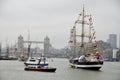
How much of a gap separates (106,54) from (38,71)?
463 ft

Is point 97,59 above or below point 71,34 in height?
below

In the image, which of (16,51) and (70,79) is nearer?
(70,79)

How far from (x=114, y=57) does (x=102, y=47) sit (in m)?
14.6

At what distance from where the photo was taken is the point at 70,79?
37.9m

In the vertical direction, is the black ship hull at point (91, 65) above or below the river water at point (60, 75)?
above

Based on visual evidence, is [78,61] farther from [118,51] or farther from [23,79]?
[118,51]

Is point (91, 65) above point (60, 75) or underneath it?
above

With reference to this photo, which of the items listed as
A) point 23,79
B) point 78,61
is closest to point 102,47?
point 78,61

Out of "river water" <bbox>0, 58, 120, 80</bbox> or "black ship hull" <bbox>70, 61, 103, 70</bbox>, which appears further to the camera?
"black ship hull" <bbox>70, 61, 103, 70</bbox>

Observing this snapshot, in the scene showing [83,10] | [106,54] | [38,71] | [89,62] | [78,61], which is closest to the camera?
[38,71]

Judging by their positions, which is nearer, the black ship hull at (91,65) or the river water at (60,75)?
the river water at (60,75)

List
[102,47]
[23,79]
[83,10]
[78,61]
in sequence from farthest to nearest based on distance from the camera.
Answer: [102,47]
[83,10]
[78,61]
[23,79]

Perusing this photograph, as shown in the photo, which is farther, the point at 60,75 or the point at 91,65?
the point at 91,65

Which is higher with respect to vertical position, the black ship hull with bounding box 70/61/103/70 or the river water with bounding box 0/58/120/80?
the black ship hull with bounding box 70/61/103/70
